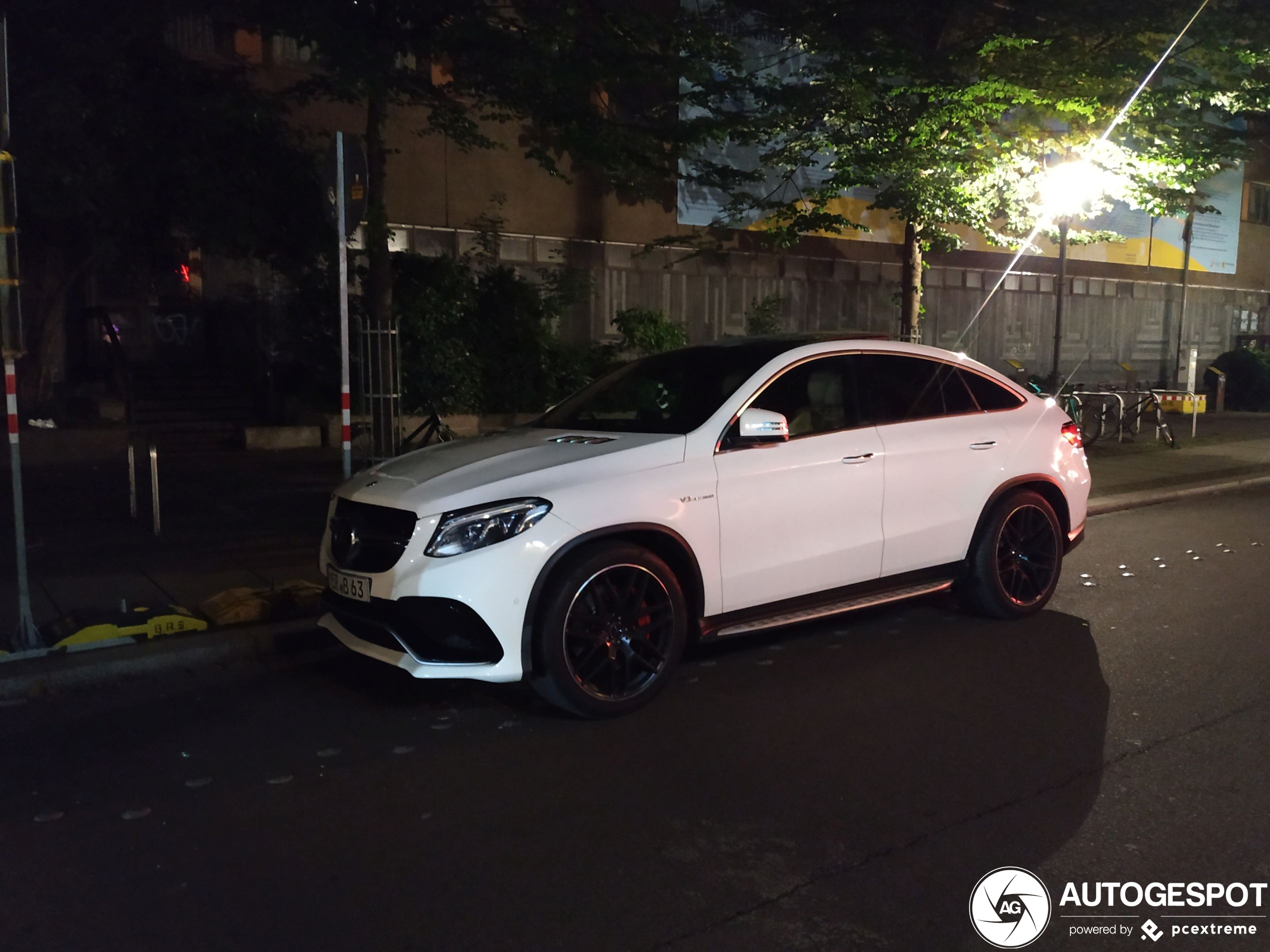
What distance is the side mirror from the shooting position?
5441 mm

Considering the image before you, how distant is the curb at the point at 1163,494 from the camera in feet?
38.5

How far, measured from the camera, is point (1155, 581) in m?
8.26

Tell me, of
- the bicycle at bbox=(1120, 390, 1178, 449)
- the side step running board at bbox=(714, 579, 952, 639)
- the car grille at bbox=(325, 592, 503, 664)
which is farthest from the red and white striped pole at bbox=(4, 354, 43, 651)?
the bicycle at bbox=(1120, 390, 1178, 449)

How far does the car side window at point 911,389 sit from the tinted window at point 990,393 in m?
0.06

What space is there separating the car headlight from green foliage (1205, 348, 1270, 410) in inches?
1000

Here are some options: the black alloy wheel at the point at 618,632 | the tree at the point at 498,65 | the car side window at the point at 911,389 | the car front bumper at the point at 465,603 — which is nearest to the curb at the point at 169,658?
the car front bumper at the point at 465,603

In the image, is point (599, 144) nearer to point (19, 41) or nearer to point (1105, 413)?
point (19, 41)

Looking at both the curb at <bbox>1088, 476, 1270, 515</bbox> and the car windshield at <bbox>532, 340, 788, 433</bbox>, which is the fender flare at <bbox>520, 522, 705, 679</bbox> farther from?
the curb at <bbox>1088, 476, 1270, 515</bbox>

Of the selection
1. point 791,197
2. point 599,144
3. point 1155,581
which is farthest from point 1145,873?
point 791,197

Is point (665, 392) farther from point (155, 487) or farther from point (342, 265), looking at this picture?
point (155, 487)

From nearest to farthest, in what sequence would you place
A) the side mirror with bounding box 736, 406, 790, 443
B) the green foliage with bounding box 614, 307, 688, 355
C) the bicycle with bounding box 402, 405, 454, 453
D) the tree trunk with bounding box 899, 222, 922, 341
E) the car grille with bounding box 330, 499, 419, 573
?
the car grille with bounding box 330, 499, 419, 573 < the side mirror with bounding box 736, 406, 790, 443 < the bicycle with bounding box 402, 405, 454, 453 < the tree trunk with bounding box 899, 222, 922, 341 < the green foliage with bounding box 614, 307, 688, 355

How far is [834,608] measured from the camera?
604 centimetres

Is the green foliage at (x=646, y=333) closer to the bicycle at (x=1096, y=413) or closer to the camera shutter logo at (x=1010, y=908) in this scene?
the bicycle at (x=1096, y=413)

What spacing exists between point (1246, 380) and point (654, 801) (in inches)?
1065
